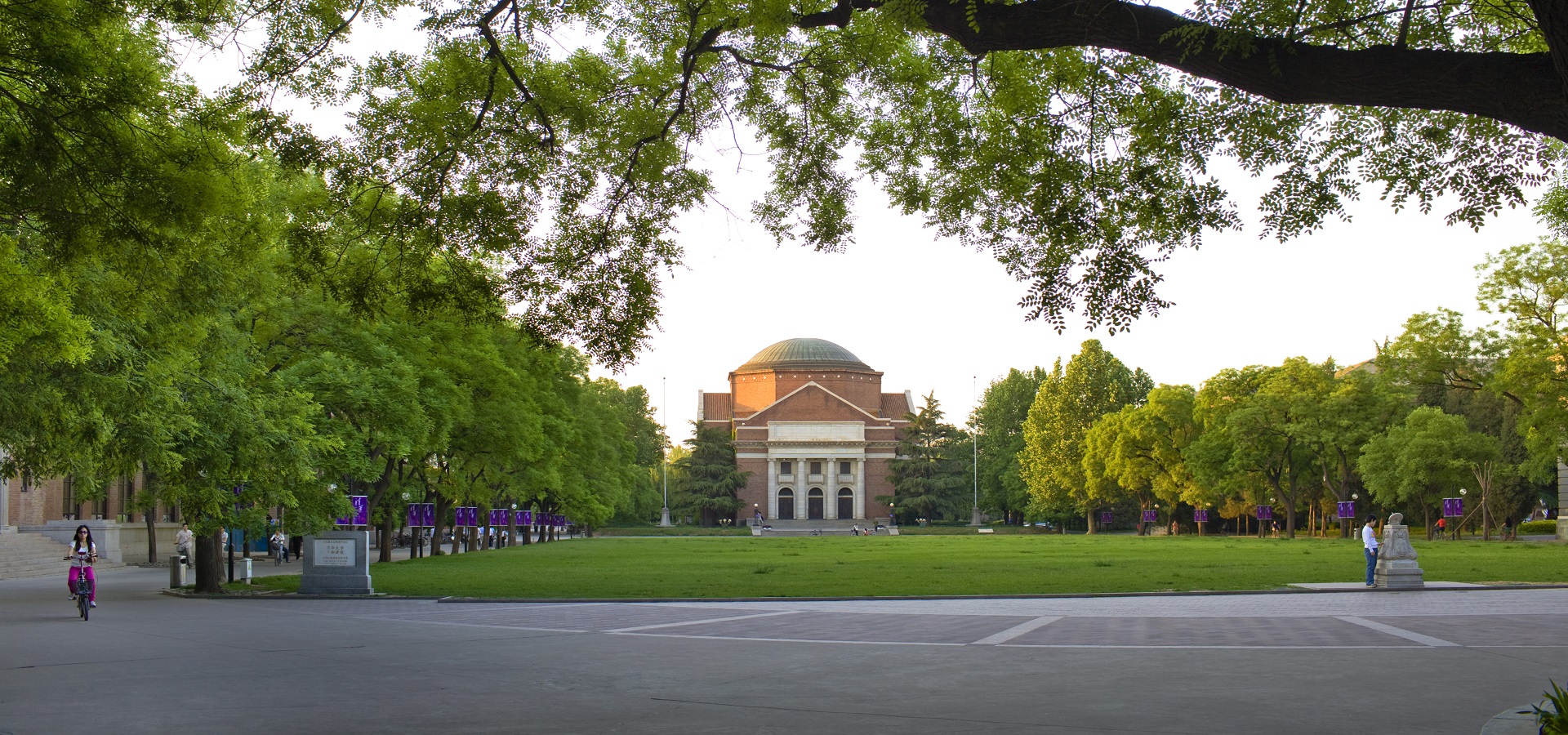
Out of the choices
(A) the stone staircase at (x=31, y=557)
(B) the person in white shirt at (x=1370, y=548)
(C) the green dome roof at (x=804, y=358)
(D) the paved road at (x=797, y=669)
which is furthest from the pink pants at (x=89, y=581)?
(C) the green dome roof at (x=804, y=358)

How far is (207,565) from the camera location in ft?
84.1

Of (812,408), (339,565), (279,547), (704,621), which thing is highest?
(812,408)

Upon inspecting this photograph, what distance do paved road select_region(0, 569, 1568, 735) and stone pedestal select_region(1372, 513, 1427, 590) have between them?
12.3 feet

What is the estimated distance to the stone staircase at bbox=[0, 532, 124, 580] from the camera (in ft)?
117

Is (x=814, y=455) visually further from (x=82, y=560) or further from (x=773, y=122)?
(x=773, y=122)

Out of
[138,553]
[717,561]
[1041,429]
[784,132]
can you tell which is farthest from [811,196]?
[1041,429]

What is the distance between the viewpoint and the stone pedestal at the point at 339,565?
939 inches

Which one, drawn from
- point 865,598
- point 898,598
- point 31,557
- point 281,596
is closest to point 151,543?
point 31,557

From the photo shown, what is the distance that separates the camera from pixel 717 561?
37.9 meters

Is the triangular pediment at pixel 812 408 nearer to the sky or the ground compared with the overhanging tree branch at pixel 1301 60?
nearer to the sky

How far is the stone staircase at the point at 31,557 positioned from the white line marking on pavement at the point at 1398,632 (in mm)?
31866

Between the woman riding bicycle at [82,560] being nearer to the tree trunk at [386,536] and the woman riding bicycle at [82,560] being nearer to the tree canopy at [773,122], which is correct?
the tree canopy at [773,122]

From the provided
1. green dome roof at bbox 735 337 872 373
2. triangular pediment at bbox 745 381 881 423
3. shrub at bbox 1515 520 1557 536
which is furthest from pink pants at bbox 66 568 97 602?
green dome roof at bbox 735 337 872 373

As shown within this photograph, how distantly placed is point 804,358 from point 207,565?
321 ft
